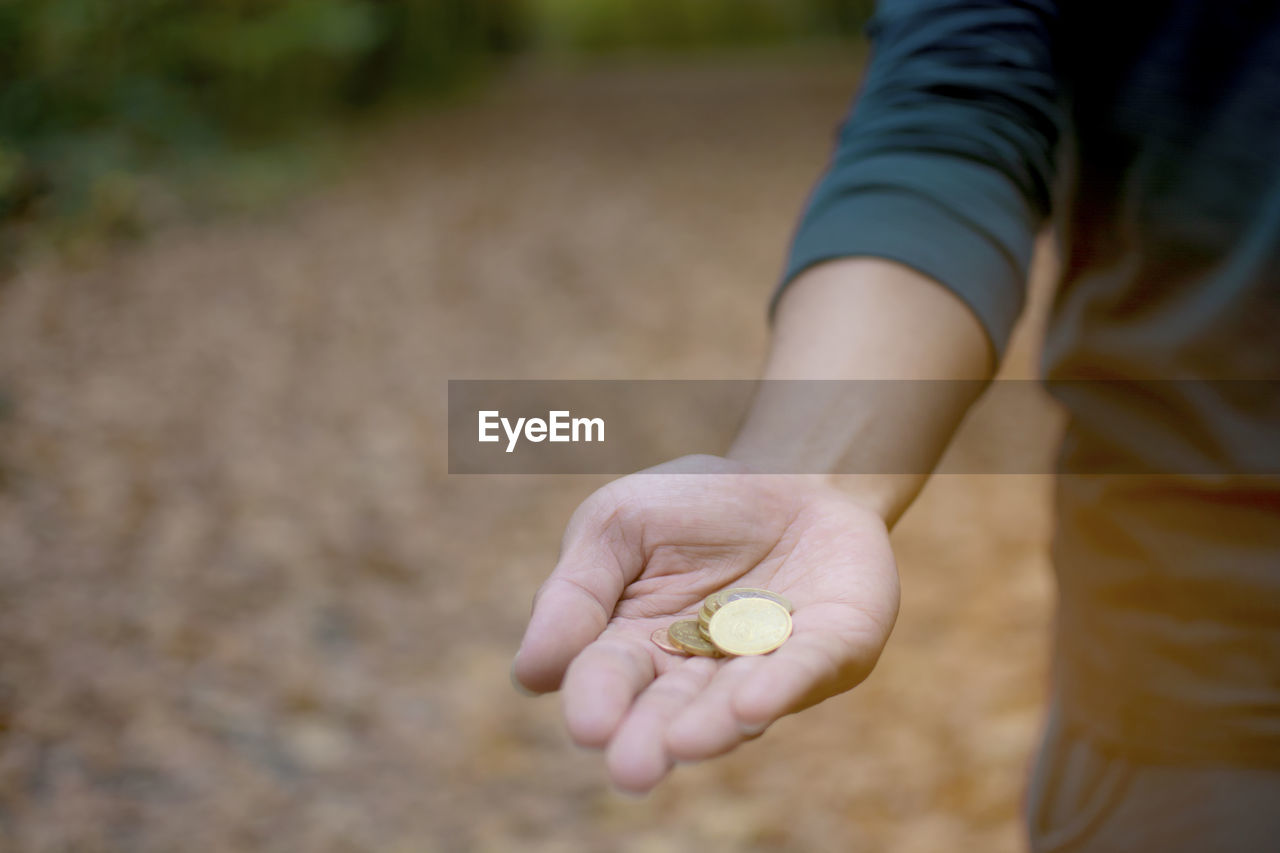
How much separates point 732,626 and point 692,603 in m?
0.10

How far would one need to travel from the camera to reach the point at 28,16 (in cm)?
625

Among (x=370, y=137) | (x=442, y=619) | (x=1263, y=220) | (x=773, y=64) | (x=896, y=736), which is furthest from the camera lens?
(x=773, y=64)

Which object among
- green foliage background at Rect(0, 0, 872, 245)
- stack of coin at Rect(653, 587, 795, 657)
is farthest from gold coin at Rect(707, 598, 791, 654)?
green foliage background at Rect(0, 0, 872, 245)

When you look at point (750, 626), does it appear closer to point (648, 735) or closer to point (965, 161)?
point (648, 735)

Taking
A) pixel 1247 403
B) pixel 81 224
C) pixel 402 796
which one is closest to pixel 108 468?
pixel 402 796

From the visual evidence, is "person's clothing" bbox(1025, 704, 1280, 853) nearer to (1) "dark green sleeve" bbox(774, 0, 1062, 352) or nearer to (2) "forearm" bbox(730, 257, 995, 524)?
(2) "forearm" bbox(730, 257, 995, 524)

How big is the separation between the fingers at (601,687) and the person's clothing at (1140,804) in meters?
0.77

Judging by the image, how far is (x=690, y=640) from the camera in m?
1.26

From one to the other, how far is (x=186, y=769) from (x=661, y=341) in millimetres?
4313

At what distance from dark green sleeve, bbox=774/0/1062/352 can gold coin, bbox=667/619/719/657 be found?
0.60 m

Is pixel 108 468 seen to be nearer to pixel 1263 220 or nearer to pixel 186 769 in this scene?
pixel 186 769

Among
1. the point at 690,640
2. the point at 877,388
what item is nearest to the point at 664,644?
the point at 690,640

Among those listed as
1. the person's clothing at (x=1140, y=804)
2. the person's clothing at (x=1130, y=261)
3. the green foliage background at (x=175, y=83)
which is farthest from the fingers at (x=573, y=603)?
the green foliage background at (x=175, y=83)

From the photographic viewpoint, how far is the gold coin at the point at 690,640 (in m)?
1.25
